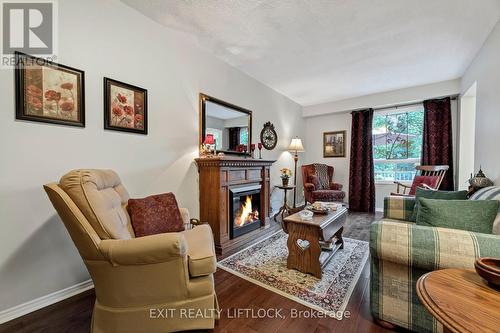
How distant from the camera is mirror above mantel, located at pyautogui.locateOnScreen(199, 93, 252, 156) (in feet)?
9.62

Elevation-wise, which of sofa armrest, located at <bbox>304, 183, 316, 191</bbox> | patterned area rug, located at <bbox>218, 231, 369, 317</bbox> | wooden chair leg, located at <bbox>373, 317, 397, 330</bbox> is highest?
sofa armrest, located at <bbox>304, 183, 316, 191</bbox>

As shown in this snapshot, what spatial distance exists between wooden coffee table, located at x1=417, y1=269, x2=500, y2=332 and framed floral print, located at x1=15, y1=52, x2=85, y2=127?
2506 mm

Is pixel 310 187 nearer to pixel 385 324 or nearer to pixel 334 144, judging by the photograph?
pixel 334 144

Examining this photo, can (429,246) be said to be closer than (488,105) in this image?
Yes

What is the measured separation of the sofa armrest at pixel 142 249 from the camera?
1.22m

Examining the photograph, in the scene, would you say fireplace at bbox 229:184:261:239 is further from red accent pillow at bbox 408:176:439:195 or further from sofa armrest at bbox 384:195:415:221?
red accent pillow at bbox 408:176:439:195

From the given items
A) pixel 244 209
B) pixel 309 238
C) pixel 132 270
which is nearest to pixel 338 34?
pixel 309 238

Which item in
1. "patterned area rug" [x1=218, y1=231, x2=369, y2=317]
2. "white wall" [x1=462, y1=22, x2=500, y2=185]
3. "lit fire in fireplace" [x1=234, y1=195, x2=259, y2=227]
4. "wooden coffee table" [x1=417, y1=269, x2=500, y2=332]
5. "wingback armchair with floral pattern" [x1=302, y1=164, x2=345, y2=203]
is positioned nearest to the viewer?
"wooden coffee table" [x1=417, y1=269, x2=500, y2=332]

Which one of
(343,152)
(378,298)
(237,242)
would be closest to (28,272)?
(237,242)

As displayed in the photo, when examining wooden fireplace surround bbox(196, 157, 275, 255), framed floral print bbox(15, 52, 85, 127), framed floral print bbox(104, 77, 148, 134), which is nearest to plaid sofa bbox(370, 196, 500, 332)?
wooden fireplace surround bbox(196, 157, 275, 255)

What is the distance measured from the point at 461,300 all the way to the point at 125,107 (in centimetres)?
265

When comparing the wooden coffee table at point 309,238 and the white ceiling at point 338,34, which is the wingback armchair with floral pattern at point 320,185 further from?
the wooden coffee table at point 309,238

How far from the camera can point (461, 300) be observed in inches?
30.1

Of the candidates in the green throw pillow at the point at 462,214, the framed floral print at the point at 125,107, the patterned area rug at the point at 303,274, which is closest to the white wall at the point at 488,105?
the green throw pillow at the point at 462,214
